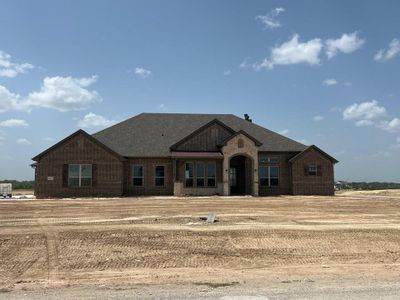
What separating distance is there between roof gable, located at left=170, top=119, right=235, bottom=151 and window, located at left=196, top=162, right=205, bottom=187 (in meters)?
1.36

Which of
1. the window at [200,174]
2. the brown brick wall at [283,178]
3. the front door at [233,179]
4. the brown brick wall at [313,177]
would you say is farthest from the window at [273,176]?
the window at [200,174]

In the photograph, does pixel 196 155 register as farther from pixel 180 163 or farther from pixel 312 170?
pixel 312 170

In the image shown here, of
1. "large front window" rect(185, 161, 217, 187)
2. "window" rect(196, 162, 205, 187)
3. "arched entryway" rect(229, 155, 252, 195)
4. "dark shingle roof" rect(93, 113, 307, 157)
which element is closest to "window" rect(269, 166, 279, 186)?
"dark shingle roof" rect(93, 113, 307, 157)

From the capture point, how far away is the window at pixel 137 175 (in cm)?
3850

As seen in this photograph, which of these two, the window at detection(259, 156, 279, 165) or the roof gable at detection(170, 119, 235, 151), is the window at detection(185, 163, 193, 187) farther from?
the window at detection(259, 156, 279, 165)

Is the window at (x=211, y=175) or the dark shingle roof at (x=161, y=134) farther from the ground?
the dark shingle roof at (x=161, y=134)

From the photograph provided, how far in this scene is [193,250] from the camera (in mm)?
13281

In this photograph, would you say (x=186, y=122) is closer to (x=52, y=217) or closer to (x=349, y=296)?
(x=52, y=217)

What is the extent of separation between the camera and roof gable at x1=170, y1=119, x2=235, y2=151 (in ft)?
128

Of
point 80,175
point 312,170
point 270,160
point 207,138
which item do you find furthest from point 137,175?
point 312,170

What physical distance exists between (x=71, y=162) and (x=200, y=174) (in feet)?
33.2

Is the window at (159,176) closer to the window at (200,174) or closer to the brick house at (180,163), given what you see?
the brick house at (180,163)

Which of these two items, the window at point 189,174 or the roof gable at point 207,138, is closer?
the window at point 189,174

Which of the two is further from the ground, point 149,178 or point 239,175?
point 239,175
